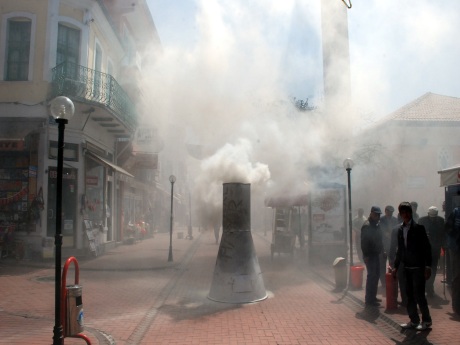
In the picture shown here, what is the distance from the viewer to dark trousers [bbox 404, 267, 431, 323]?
17.1 feet

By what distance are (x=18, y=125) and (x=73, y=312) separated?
9.15 meters

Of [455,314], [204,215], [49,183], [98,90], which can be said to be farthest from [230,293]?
[98,90]

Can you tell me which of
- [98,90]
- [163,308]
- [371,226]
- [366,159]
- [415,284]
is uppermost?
[98,90]

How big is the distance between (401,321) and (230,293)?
2794 millimetres

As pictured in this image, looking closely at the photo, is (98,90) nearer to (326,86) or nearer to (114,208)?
(114,208)

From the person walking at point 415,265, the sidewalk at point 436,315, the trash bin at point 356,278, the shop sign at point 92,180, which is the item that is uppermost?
the shop sign at point 92,180

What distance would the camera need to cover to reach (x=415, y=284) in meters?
5.29

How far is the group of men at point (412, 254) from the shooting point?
528 cm

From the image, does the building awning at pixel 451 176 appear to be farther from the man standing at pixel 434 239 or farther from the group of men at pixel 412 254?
the man standing at pixel 434 239

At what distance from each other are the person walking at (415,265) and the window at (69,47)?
35.8 feet

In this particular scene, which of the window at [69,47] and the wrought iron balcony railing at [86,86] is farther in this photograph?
the window at [69,47]

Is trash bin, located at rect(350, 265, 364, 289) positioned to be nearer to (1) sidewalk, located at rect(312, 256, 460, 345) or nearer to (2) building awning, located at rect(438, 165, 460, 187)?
(1) sidewalk, located at rect(312, 256, 460, 345)

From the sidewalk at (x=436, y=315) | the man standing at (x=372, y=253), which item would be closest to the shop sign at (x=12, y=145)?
the sidewalk at (x=436, y=315)

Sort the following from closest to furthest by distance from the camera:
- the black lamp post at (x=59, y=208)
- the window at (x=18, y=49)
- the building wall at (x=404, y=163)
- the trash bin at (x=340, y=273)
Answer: the black lamp post at (x=59, y=208), the trash bin at (x=340, y=273), the window at (x=18, y=49), the building wall at (x=404, y=163)
